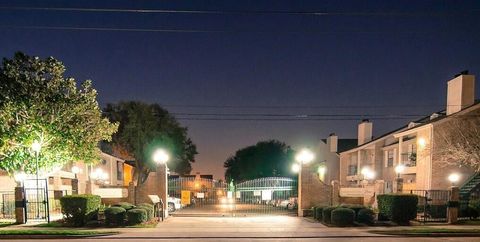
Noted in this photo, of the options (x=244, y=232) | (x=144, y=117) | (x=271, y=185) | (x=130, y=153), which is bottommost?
(x=244, y=232)

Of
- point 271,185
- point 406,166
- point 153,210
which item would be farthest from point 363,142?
point 153,210

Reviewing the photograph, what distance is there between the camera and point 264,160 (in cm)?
8200

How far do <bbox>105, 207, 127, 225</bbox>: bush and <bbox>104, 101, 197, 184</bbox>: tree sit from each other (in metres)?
27.0

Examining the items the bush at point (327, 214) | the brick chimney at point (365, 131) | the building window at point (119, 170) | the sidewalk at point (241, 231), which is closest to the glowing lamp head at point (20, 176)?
the sidewalk at point (241, 231)

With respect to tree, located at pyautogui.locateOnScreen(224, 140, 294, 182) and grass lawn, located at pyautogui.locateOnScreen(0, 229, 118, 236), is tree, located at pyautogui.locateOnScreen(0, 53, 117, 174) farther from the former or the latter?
tree, located at pyautogui.locateOnScreen(224, 140, 294, 182)

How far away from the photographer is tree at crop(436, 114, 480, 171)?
24.5 meters

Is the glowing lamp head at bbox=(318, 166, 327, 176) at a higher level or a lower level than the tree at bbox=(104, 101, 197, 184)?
lower

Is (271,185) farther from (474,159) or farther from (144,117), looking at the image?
(144,117)

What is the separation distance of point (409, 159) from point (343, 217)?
18184 millimetres

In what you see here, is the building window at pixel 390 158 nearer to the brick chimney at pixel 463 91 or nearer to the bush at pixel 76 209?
the brick chimney at pixel 463 91

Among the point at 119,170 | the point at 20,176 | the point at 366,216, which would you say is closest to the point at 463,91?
the point at 366,216

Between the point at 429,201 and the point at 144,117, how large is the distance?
32.8 m

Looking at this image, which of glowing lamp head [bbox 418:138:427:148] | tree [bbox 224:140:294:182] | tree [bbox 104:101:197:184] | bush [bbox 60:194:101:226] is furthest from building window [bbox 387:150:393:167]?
tree [bbox 224:140:294:182]

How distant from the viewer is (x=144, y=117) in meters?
46.8
